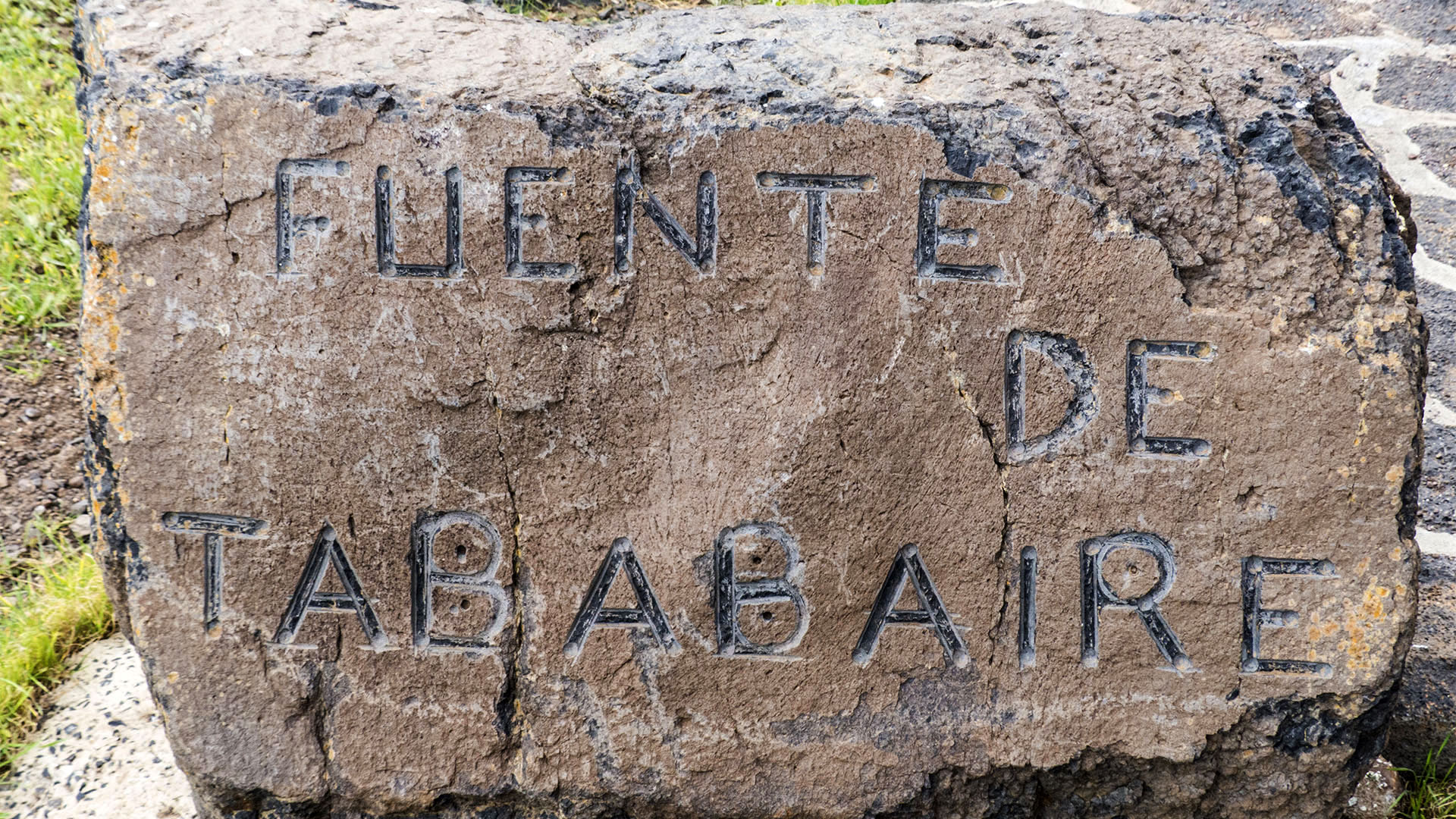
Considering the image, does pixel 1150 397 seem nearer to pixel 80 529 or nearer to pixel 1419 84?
pixel 1419 84

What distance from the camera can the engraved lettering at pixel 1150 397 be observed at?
164cm

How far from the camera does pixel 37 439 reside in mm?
2789

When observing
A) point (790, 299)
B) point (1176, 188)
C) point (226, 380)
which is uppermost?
point (1176, 188)

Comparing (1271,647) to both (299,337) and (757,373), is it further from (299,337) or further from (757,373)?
(299,337)

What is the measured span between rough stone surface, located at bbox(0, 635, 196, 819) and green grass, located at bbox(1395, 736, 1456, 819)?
2334 millimetres

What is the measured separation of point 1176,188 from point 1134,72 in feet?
0.69

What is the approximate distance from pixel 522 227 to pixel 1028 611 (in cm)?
100

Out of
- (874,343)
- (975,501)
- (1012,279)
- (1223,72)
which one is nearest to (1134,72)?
(1223,72)

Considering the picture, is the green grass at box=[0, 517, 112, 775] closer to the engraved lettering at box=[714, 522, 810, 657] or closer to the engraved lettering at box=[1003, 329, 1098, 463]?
the engraved lettering at box=[714, 522, 810, 657]

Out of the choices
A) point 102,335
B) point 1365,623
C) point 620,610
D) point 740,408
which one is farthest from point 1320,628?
point 102,335

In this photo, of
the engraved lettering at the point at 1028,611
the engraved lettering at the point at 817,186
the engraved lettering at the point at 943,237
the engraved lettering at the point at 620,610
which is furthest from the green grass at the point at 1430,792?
the engraved lettering at the point at 817,186

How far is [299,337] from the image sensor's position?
1658mm

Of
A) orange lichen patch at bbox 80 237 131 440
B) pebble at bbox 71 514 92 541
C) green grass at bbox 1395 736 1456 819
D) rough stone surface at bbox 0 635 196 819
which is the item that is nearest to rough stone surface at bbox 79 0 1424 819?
orange lichen patch at bbox 80 237 131 440

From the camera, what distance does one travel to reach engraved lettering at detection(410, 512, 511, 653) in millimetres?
1694
